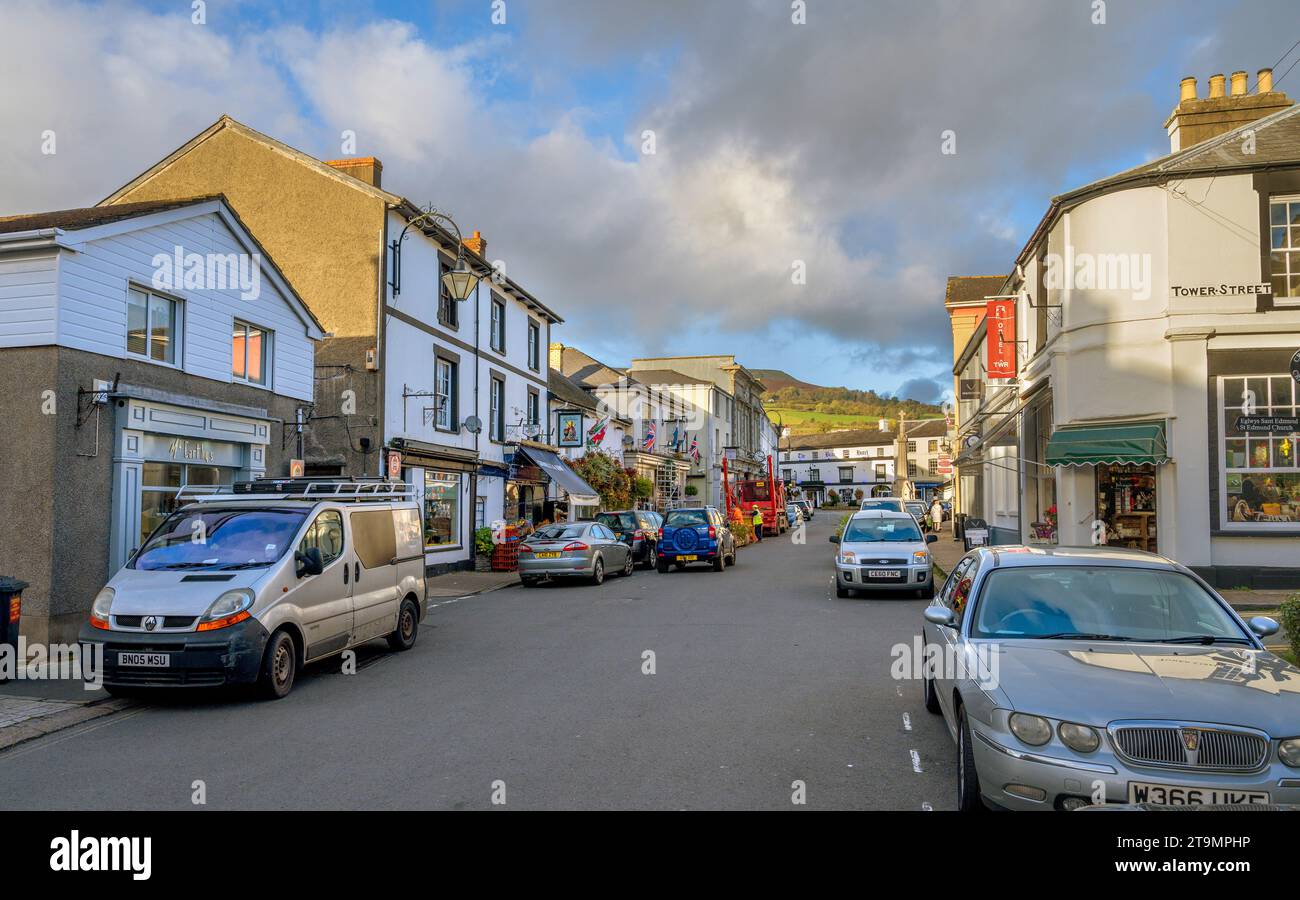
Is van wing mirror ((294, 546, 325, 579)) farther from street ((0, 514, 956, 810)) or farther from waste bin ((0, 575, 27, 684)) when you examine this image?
waste bin ((0, 575, 27, 684))

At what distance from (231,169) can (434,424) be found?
767 centimetres

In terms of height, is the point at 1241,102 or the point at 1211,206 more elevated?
the point at 1241,102

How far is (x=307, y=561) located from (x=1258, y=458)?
626 inches

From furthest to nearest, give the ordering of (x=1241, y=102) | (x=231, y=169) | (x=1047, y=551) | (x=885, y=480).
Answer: (x=885, y=480)
(x=231, y=169)
(x=1241, y=102)
(x=1047, y=551)

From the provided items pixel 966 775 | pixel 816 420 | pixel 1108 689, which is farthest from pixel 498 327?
pixel 816 420

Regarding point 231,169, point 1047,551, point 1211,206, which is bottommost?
point 1047,551

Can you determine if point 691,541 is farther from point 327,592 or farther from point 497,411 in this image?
point 327,592

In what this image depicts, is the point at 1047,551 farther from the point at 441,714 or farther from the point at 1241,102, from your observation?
the point at 1241,102

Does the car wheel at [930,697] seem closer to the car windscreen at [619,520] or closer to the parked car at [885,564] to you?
the parked car at [885,564]

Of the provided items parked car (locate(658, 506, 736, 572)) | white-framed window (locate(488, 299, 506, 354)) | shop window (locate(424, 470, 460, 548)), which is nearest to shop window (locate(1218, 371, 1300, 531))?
parked car (locate(658, 506, 736, 572))

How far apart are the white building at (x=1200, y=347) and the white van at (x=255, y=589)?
509 inches

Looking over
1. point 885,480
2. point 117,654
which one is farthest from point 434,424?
point 885,480

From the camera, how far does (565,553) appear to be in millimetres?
19828

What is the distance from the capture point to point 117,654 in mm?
7973
